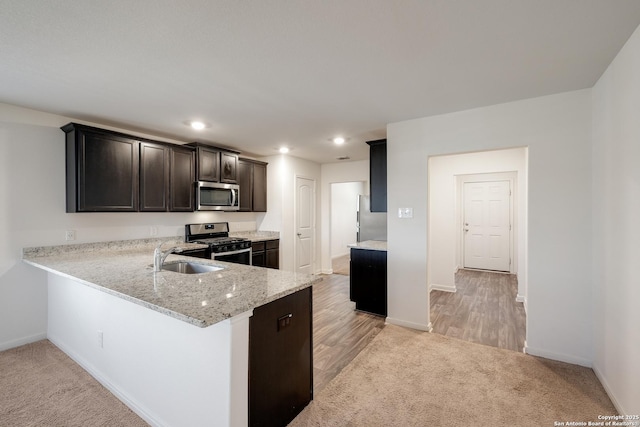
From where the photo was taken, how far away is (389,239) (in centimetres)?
343

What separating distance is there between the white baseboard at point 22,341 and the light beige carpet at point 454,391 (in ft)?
9.88

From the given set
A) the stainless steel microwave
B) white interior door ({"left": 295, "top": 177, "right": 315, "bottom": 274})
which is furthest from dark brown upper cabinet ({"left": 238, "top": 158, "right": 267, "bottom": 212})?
white interior door ({"left": 295, "top": 177, "right": 315, "bottom": 274})

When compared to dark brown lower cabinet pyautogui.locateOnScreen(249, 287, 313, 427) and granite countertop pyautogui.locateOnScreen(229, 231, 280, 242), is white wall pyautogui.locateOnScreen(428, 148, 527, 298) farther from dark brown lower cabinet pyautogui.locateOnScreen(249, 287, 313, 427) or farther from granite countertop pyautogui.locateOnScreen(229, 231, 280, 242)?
dark brown lower cabinet pyautogui.locateOnScreen(249, 287, 313, 427)

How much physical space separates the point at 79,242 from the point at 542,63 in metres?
4.60

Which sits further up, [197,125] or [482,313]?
[197,125]

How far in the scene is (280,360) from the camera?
1748 mm

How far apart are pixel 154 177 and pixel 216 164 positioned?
91cm

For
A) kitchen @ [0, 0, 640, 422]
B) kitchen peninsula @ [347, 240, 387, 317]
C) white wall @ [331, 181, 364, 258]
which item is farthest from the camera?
white wall @ [331, 181, 364, 258]

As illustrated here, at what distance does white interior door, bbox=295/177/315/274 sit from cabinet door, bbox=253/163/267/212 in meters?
0.65

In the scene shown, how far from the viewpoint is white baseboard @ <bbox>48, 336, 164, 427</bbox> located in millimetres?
1840

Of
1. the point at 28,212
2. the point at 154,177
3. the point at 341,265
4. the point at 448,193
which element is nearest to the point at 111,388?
the point at 28,212

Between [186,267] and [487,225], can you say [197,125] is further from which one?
[487,225]

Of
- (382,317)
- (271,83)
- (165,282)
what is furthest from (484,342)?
(271,83)

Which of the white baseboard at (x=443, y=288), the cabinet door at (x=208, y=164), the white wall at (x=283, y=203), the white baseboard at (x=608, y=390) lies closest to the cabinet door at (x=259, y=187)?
the white wall at (x=283, y=203)
